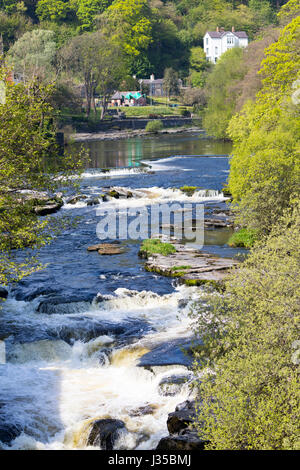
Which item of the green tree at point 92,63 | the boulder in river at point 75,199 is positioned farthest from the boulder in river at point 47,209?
the green tree at point 92,63

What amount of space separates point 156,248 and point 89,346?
9.08m

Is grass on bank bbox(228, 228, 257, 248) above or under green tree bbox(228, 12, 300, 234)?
under

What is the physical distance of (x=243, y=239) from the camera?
1051 inches

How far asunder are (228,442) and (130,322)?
30.8 feet

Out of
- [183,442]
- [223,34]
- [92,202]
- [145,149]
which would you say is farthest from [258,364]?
[223,34]

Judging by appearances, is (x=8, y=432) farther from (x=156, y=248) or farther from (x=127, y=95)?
(x=127, y=95)

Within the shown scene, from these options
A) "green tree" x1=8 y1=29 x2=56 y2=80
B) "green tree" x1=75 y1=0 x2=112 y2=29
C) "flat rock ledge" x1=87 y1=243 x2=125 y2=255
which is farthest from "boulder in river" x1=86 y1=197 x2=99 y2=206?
"green tree" x1=75 y1=0 x2=112 y2=29

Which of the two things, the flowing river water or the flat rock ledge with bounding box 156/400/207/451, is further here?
the flowing river water

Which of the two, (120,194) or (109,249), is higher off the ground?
(120,194)

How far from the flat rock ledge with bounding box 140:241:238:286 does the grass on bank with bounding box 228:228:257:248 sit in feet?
7.00

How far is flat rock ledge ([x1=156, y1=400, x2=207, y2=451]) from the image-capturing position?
36.6ft

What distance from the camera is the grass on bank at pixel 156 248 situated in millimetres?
25422

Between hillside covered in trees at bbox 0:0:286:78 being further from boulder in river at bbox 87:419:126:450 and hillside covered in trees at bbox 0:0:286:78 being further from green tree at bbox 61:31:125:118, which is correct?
boulder in river at bbox 87:419:126:450

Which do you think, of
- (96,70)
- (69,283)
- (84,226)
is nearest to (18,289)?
(69,283)
